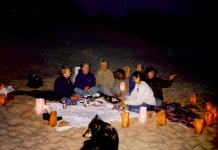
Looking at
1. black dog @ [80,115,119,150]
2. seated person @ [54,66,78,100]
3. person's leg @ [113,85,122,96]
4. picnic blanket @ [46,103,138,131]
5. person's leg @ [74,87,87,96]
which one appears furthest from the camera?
person's leg @ [113,85,122,96]

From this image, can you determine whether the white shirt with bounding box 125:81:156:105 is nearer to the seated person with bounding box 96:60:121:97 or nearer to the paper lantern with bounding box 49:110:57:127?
the seated person with bounding box 96:60:121:97

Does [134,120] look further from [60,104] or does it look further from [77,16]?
[77,16]

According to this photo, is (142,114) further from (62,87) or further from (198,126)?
(62,87)

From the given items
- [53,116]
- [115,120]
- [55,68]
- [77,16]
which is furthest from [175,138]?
[77,16]

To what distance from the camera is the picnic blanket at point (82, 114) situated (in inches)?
270

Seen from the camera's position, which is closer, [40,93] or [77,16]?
[40,93]

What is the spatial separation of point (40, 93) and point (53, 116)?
274 cm

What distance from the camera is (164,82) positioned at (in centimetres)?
848

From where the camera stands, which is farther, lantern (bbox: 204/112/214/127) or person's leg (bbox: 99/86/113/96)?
person's leg (bbox: 99/86/113/96)

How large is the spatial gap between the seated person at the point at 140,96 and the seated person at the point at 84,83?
1.61 metres

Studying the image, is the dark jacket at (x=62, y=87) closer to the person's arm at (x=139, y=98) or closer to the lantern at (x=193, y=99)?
the person's arm at (x=139, y=98)

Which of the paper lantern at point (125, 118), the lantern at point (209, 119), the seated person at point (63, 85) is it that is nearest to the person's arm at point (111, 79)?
the seated person at point (63, 85)

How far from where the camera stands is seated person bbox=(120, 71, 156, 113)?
7.52 m

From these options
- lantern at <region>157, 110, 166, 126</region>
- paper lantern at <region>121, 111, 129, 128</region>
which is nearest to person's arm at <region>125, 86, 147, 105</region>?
lantern at <region>157, 110, 166, 126</region>
